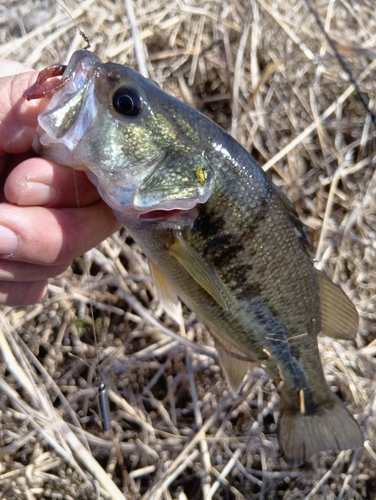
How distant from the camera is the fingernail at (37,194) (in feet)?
4.48

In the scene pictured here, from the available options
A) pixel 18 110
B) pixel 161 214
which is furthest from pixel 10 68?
pixel 161 214

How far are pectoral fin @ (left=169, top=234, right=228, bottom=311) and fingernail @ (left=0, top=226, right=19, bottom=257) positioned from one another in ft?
1.62

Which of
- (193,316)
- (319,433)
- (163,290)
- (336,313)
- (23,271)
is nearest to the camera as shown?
(23,271)

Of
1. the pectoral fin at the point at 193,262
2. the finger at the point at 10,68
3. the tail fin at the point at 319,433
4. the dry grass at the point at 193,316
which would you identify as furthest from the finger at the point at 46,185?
the tail fin at the point at 319,433

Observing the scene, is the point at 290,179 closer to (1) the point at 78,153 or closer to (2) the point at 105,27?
(2) the point at 105,27

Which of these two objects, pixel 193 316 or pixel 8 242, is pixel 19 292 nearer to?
pixel 8 242

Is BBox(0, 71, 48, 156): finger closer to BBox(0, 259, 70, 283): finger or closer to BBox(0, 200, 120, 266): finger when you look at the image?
BBox(0, 200, 120, 266): finger

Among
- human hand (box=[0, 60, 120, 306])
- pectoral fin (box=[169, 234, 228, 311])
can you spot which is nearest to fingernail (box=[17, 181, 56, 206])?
human hand (box=[0, 60, 120, 306])

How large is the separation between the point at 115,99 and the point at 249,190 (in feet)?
1.65

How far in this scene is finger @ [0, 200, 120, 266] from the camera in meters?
1.39

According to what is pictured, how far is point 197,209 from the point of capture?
4.66 feet

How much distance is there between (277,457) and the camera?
240cm

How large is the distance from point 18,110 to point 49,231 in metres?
0.38

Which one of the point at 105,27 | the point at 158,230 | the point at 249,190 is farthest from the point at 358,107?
the point at 158,230
